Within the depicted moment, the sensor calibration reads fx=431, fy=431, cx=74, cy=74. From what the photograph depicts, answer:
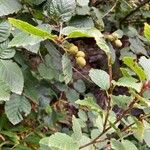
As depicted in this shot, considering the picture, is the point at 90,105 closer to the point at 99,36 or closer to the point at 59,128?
the point at 99,36

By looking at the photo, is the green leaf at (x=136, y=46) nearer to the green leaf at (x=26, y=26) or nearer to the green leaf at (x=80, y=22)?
the green leaf at (x=80, y=22)

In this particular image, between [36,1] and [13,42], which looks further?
[36,1]

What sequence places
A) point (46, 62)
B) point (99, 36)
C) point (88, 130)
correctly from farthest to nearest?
point (88, 130) < point (46, 62) < point (99, 36)

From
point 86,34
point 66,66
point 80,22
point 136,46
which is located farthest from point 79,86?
point 86,34

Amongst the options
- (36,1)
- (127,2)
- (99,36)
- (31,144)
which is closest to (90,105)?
(99,36)

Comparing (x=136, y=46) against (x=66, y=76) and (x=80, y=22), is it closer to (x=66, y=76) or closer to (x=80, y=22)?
(x=80, y=22)

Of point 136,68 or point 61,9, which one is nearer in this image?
point 136,68

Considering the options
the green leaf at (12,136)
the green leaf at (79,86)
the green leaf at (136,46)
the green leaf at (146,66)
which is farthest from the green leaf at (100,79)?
the green leaf at (136,46)
